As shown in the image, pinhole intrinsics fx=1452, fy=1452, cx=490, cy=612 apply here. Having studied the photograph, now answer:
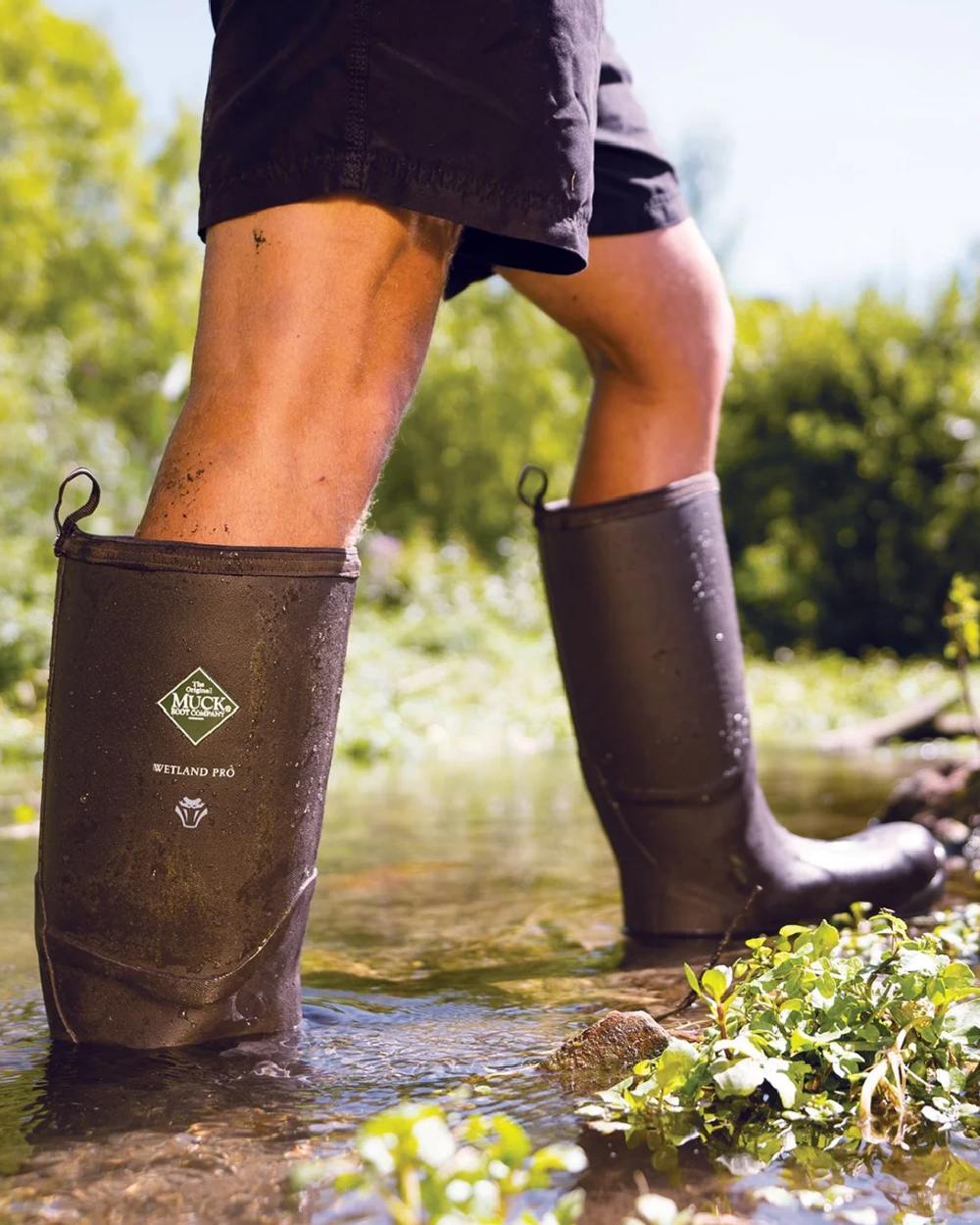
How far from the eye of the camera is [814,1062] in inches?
48.0

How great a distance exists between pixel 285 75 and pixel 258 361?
11.2 inches

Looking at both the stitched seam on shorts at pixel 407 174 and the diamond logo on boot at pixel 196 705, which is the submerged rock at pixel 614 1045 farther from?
the stitched seam on shorts at pixel 407 174

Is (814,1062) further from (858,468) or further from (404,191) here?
(858,468)

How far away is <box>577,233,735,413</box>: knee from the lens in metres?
2.00

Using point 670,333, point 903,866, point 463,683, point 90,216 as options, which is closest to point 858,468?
point 463,683

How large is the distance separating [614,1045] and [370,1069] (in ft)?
0.79

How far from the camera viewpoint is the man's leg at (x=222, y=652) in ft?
4.71

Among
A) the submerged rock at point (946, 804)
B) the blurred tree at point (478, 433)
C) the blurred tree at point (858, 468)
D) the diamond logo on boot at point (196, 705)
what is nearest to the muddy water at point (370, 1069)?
the diamond logo on boot at point (196, 705)

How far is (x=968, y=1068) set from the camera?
1209 mm

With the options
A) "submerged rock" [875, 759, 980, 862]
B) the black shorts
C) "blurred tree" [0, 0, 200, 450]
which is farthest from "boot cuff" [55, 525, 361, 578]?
"blurred tree" [0, 0, 200, 450]

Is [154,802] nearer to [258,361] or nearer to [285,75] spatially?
[258,361]

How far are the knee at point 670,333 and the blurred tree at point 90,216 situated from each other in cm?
2063

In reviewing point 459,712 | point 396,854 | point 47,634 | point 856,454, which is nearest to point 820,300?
point 856,454

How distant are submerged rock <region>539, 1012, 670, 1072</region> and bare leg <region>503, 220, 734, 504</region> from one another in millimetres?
945
